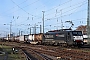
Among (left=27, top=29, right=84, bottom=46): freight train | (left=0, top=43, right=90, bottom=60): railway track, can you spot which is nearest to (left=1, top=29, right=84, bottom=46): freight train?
(left=27, top=29, right=84, bottom=46): freight train

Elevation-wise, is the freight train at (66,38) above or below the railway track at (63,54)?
above

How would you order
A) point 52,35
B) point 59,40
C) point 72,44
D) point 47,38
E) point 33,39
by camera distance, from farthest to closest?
point 33,39
point 47,38
point 52,35
point 59,40
point 72,44

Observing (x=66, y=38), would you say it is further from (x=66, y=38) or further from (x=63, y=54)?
(x=63, y=54)

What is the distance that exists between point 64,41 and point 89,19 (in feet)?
18.6

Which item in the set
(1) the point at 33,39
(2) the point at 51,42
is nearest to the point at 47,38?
(2) the point at 51,42

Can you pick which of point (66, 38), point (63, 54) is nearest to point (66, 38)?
point (66, 38)

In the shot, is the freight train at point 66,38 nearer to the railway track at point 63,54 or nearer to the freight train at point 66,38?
the freight train at point 66,38

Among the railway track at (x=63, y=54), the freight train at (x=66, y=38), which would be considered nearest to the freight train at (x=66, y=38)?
the freight train at (x=66, y=38)

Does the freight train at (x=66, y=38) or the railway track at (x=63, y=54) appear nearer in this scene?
the railway track at (x=63, y=54)

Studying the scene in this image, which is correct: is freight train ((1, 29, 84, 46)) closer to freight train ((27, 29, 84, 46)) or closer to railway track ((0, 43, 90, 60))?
freight train ((27, 29, 84, 46))

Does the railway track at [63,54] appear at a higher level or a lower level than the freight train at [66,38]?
lower

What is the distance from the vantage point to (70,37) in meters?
35.7

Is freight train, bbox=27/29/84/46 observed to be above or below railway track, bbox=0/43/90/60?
above

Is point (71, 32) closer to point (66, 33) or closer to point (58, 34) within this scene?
point (66, 33)
